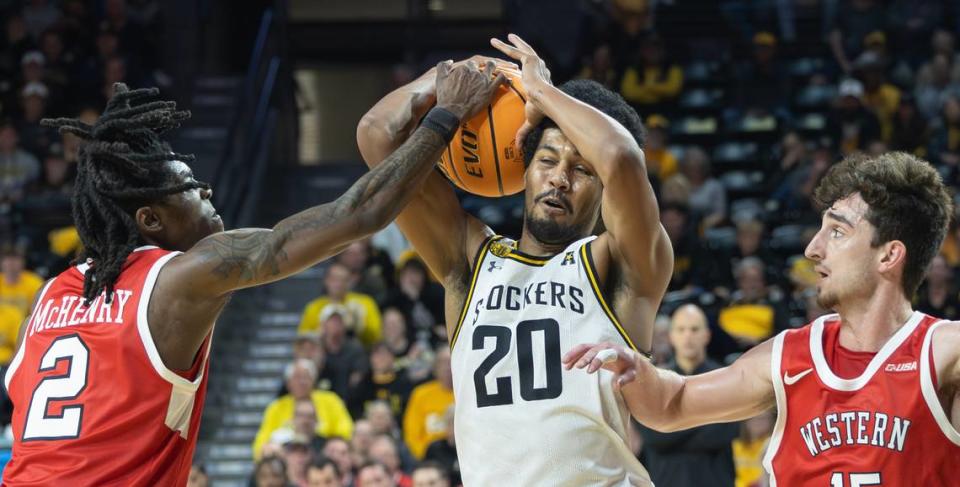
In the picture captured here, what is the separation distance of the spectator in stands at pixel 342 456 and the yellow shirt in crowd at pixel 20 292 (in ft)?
10.9

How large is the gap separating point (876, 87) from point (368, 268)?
5052mm

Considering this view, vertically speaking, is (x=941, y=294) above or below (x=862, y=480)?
above

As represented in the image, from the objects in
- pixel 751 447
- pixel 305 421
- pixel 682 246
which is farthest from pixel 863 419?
pixel 682 246

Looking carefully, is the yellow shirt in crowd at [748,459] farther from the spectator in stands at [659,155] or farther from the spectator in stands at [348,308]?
the spectator in stands at [659,155]

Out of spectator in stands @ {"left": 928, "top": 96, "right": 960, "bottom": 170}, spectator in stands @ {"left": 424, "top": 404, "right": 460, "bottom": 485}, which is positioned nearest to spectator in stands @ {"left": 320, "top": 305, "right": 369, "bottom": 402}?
spectator in stands @ {"left": 424, "top": 404, "right": 460, "bottom": 485}

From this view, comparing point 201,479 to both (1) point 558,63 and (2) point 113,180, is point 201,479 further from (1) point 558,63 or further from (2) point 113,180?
(1) point 558,63

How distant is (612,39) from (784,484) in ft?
33.0

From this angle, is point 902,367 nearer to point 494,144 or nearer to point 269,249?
point 494,144

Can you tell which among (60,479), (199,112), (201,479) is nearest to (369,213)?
(60,479)

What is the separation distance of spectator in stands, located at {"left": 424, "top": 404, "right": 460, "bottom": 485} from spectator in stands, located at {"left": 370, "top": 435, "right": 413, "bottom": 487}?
188 mm

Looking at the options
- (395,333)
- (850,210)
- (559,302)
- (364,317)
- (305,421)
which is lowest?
(559,302)

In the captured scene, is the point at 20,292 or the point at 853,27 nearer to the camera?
the point at 20,292

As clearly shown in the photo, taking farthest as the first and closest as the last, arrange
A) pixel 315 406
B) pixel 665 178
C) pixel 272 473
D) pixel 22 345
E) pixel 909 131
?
pixel 909 131 → pixel 665 178 → pixel 315 406 → pixel 272 473 → pixel 22 345

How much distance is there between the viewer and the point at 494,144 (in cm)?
418
